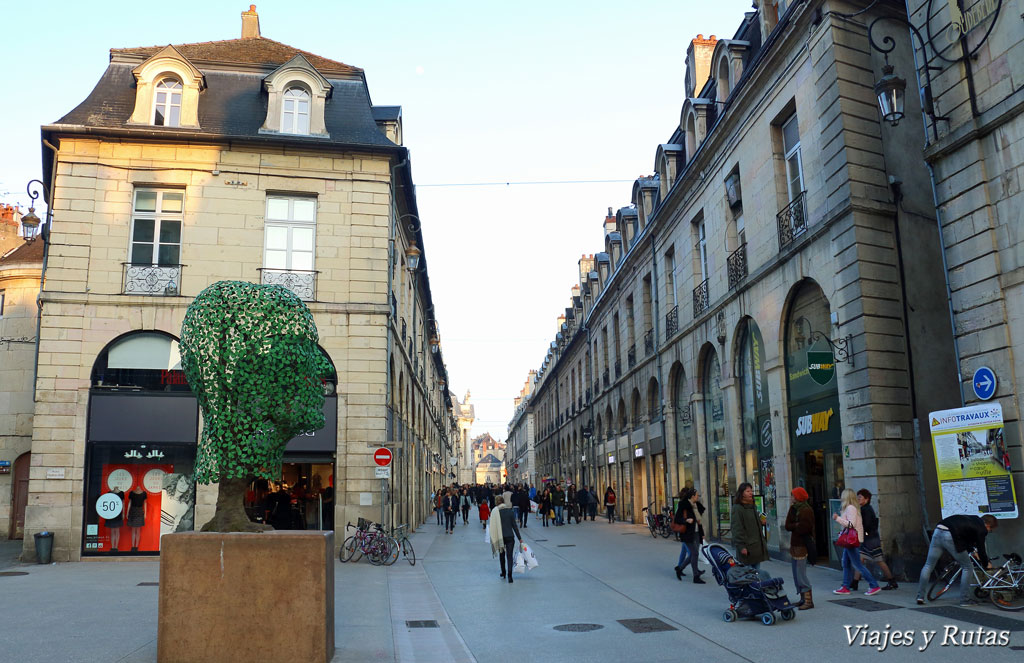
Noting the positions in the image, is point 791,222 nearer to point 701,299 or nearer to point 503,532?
point 701,299

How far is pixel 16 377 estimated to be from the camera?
81.8ft

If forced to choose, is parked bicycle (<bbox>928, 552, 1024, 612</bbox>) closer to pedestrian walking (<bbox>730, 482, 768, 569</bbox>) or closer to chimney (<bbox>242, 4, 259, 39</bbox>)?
pedestrian walking (<bbox>730, 482, 768, 569</bbox>)

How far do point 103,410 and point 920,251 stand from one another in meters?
17.0

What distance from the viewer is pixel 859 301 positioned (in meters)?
12.6

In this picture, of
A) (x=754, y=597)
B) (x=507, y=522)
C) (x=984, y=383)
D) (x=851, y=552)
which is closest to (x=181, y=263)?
(x=507, y=522)

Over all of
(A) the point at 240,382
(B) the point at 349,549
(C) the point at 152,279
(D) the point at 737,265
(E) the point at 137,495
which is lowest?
(B) the point at 349,549

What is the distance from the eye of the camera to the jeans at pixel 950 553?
919 cm

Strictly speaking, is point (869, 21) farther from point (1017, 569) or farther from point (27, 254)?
point (27, 254)

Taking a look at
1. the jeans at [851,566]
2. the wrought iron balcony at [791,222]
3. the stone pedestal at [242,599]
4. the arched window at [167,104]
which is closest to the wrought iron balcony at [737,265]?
the wrought iron balcony at [791,222]

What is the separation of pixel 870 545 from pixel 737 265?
8.59 m

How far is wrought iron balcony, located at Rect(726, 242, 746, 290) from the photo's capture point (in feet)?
58.3

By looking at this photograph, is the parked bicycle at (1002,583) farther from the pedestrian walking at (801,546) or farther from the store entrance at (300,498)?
the store entrance at (300,498)

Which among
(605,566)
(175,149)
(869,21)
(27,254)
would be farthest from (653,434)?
(27,254)

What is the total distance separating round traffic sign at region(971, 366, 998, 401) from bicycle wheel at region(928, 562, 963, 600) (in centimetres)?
227
